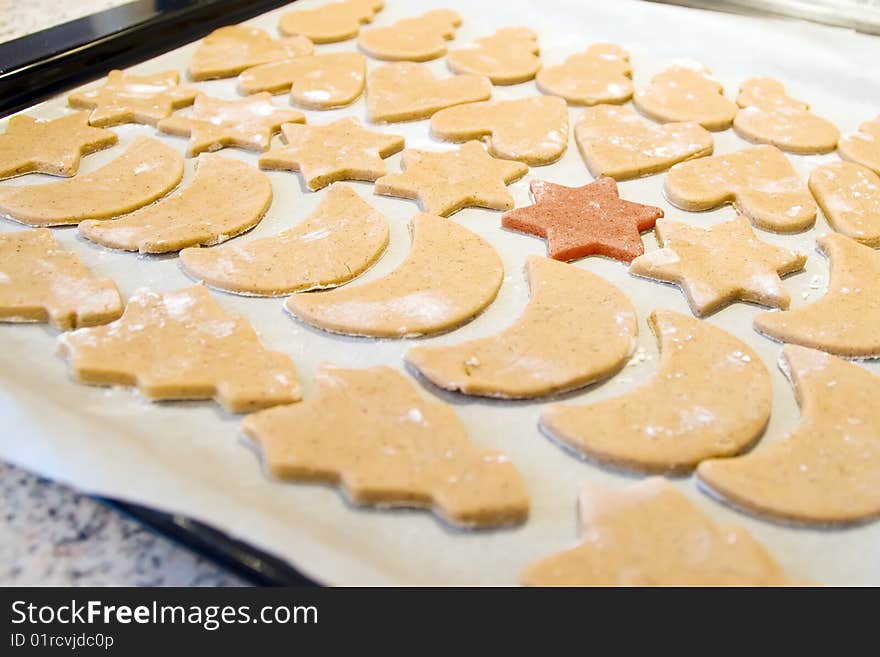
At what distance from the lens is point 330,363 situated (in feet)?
3.58

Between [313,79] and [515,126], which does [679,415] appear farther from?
[313,79]

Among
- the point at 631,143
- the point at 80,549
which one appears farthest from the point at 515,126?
the point at 80,549

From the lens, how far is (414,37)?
2.01 m

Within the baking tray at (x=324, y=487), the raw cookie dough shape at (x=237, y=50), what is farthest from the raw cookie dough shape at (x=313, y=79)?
the baking tray at (x=324, y=487)

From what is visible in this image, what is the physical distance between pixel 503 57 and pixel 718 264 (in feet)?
2.89

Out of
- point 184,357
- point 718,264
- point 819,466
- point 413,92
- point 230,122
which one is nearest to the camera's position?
point 819,466

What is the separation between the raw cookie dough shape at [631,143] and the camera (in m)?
1.55

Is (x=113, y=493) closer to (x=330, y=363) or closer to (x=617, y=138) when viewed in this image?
(x=330, y=363)

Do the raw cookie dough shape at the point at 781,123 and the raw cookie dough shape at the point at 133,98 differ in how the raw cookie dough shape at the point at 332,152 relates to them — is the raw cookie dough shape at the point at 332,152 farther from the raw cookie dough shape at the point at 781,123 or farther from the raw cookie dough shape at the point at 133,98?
the raw cookie dough shape at the point at 781,123

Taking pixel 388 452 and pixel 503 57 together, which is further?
pixel 503 57

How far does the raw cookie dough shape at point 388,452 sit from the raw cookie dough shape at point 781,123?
1.04 metres

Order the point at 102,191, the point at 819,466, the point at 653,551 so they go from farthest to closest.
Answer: the point at 102,191 < the point at 819,466 < the point at 653,551

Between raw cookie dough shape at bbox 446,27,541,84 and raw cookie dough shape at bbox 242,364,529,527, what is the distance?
1076 mm
